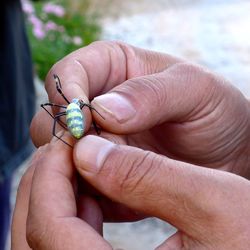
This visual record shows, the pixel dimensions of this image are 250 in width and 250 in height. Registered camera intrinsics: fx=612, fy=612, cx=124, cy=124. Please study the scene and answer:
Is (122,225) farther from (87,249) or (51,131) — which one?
(87,249)

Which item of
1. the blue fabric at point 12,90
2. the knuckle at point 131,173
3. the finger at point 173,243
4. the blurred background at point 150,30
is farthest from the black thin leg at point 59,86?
the blurred background at point 150,30

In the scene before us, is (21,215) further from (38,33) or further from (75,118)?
(38,33)

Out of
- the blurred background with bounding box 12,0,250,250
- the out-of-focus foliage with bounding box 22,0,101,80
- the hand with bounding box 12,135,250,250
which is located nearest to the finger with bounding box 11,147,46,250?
the hand with bounding box 12,135,250,250

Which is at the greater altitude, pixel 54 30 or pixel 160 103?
pixel 160 103

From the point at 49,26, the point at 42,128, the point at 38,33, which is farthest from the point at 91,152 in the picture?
the point at 49,26

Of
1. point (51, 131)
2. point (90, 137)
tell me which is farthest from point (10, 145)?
point (90, 137)

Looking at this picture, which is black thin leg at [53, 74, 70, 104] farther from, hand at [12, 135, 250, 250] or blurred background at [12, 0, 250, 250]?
blurred background at [12, 0, 250, 250]

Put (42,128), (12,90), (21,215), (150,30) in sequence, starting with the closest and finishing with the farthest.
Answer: (21,215), (42,128), (12,90), (150,30)
